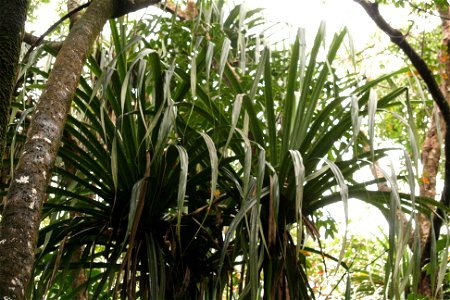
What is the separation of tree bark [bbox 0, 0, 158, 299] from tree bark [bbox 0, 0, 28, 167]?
0.32 ft

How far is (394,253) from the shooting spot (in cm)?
170

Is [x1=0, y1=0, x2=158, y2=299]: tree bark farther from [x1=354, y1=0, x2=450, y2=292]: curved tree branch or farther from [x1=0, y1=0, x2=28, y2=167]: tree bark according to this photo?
[x1=354, y1=0, x2=450, y2=292]: curved tree branch

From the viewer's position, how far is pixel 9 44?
1.12 metres

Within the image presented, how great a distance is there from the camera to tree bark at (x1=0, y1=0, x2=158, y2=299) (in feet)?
3.26

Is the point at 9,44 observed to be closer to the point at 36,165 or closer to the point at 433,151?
the point at 36,165

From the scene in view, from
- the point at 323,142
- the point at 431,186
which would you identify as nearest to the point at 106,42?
the point at 323,142

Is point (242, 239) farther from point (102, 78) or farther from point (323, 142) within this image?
point (102, 78)

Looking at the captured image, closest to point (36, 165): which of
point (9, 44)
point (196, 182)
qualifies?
point (9, 44)

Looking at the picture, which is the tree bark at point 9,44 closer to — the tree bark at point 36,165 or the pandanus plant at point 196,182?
the tree bark at point 36,165

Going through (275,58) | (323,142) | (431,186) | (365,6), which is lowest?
(323,142)

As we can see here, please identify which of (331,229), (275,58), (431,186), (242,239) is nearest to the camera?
(242,239)

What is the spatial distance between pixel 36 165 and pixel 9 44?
0.77 ft

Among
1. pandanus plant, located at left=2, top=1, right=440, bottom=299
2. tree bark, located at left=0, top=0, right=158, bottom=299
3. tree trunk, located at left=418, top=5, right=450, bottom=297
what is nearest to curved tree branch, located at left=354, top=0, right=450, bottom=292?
pandanus plant, located at left=2, top=1, right=440, bottom=299

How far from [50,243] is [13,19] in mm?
1099
